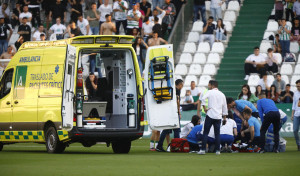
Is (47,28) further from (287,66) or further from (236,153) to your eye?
(236,153)

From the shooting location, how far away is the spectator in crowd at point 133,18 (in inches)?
1313

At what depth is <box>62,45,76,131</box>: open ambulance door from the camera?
19.2m

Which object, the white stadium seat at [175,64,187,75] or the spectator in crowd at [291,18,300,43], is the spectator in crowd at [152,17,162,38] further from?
the spectator in crowd at [291,18,300,43]

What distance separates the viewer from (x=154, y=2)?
117 ft

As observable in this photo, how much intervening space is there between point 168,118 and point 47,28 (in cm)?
1754

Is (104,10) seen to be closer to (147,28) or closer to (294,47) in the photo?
(147,28)

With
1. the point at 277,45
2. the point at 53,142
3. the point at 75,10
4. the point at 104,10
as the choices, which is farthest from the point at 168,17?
the point at 53,142

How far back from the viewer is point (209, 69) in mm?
33125

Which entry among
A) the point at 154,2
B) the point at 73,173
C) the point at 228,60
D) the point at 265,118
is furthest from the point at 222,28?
the point at 73,173

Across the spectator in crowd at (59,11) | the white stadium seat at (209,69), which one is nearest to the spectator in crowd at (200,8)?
the white stadium seat at (209,69)

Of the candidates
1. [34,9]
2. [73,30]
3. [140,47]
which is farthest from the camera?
[34,9]

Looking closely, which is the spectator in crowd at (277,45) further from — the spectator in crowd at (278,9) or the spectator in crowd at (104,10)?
the spectator in crowd at (104,10)

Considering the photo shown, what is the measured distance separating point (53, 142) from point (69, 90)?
5.14 feet

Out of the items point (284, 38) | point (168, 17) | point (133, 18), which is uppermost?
Answer: point (168, 17)
